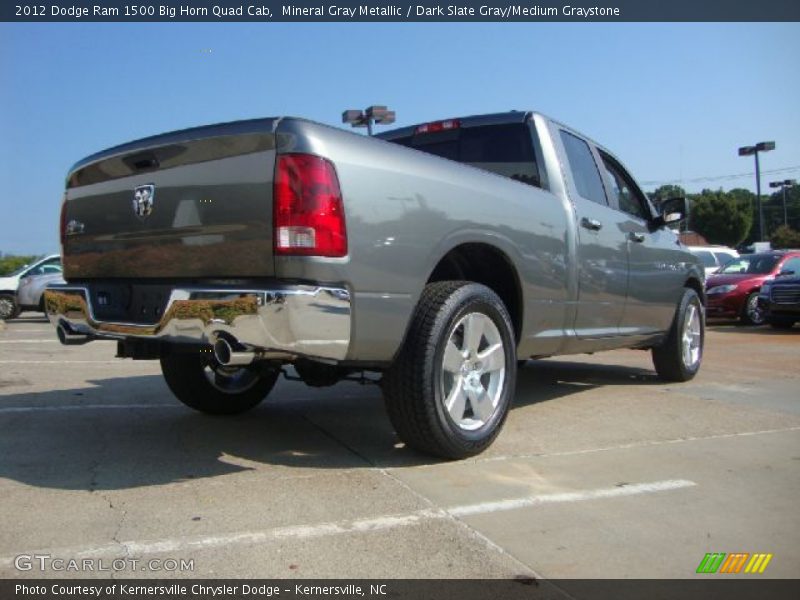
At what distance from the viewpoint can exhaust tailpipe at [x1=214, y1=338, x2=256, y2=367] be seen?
9.93ft

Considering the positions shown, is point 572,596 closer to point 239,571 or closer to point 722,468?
point 239,571

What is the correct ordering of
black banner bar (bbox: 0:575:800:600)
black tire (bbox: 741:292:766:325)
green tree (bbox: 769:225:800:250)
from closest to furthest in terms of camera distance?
black banner bar (bbox: 0:575:800:600), black tire (bbox: 741:292:766:325), green tree (bbox: 769:225:800:250)

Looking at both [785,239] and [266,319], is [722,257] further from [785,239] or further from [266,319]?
[785,239]

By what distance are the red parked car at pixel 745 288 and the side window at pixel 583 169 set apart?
33.1 feet

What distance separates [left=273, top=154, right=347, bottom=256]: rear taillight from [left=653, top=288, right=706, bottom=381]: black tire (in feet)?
14.0

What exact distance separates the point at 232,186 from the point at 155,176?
1.78 feet

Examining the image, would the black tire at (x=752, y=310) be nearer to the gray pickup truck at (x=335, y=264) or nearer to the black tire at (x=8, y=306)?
the gray pickup truck at (x=335, y=264)

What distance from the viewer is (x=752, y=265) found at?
15484 mm

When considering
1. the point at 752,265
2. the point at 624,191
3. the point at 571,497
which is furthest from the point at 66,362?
the point at 752,265

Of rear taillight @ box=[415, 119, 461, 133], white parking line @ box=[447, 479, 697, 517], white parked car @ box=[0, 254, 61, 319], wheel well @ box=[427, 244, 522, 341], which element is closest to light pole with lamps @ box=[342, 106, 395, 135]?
white parked car @ box=[0, 254, 61, 319]

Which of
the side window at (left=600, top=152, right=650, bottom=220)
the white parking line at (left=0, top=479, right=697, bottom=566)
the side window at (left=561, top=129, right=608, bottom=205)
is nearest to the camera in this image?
the white parking line at (left=0, top=479, right=697, bottom=566)

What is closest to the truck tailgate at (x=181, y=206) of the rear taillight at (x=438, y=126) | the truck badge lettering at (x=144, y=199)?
the truck badge lettering at (x=144, y=199)

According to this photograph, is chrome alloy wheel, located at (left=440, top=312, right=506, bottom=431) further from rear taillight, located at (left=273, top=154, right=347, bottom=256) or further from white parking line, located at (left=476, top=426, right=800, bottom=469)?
rear taillight, located at (left=273, top=154, right=347, bottom=256)

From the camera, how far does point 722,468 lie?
3.76 metres
